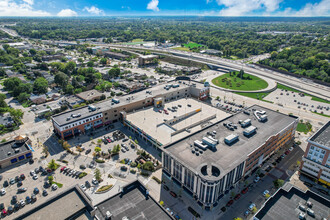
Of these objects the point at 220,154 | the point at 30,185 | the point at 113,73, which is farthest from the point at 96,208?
the point at 113,73

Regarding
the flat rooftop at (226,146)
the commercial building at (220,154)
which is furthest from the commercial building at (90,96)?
the flat rooftop at (226,146)

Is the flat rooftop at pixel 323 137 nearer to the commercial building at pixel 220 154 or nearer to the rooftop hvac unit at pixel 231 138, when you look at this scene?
the commercial building at pixel 220 154

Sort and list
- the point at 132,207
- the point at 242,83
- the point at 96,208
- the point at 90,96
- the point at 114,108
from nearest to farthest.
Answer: the point at 96,208, the point at 132,207, the point at 114,108, the point at 90,96, the point at 242,83

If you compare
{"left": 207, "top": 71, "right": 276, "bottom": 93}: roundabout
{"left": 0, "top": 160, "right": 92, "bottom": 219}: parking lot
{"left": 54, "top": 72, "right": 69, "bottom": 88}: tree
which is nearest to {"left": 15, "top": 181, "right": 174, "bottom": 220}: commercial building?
{"left": 0, "top": 160, "right": 92, "bottom": 219}: parking lot

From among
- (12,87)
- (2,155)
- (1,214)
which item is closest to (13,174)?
(2,155)

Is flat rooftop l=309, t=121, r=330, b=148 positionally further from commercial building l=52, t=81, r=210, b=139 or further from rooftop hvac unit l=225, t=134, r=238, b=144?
commercial building l=52, t=81, r=210, b=139

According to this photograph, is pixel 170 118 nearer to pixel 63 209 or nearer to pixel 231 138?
pixel 231 138
